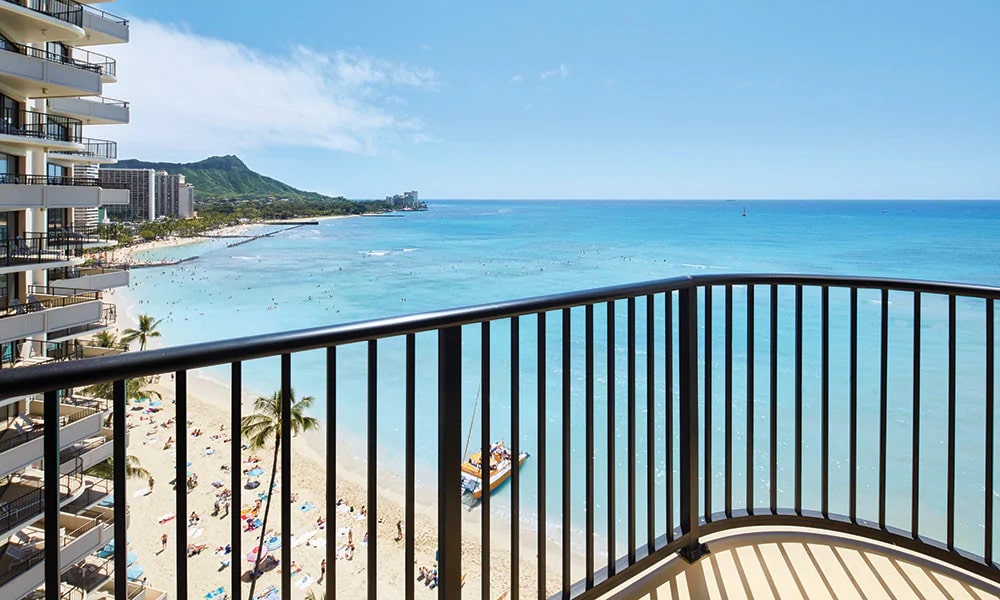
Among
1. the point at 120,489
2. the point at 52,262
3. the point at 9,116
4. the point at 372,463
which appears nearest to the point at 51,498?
the point at 120,489

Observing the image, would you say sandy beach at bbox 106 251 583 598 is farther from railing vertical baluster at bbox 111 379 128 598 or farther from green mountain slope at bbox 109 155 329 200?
green mountain slope at bbox 109 155 329 200

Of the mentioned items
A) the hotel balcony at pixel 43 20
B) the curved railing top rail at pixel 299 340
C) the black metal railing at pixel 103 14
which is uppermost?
the black metal railing at pixel 103 14

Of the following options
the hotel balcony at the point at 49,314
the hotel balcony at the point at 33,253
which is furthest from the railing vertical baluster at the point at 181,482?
the hotel balcony at the point at 33,253

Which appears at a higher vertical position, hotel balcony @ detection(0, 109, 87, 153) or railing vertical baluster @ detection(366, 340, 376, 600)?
hotel balcony @ detection(0, 109, 87, 153)

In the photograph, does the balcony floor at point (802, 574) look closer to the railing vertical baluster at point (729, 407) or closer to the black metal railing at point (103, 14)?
the railing vertical baluster at point (729, 407)

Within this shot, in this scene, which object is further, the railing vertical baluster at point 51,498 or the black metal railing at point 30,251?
the black metal railing at point 30,251

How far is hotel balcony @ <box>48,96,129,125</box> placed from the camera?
17.0 meters

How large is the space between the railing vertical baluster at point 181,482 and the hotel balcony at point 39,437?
1160 centimetres

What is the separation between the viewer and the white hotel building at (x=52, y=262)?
419 inches

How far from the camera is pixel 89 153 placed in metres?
19.2

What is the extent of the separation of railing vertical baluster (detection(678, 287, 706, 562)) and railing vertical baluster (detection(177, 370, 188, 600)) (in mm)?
1432

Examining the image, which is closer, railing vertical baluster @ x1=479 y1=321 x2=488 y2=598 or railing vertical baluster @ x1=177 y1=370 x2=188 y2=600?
railing vertical baluster @ x1=177 y1=370 x2=188 y2=600

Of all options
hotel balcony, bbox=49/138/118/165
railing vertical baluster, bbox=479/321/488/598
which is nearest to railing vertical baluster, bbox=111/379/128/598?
railing vertical baluster, bbox=479/321/488/598

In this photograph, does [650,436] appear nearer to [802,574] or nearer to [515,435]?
[515,435]
